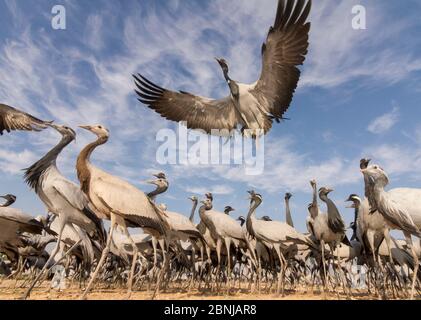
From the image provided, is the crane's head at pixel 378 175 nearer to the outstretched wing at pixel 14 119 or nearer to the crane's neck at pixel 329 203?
the crane's neck at pixel 329 203

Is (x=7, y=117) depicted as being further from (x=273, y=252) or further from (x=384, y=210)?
(x=384, y=210)

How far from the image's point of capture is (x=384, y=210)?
7770 millimetres

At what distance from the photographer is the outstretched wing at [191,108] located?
10.9m

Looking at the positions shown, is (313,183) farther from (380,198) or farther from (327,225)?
(380,198)

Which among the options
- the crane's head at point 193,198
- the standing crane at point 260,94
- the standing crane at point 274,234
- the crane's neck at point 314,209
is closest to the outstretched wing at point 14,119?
the standing crane at point 260,94

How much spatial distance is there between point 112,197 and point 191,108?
5.13 m

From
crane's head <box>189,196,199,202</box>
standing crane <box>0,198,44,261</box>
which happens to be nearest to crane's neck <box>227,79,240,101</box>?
standing crane <box>0,198,44,261</box>

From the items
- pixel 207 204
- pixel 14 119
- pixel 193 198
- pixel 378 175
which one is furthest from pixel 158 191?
pixel 378 175

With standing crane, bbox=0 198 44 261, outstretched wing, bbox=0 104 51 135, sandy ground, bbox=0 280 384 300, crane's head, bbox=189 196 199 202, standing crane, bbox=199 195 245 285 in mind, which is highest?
outstretched wing, bbox=0 104 51 135

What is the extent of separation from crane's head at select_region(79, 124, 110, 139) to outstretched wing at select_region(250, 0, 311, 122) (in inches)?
169

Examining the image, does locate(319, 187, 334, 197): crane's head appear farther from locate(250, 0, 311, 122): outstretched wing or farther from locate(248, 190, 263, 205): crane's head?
locate(250, 0, 311, 122): outstretched wing

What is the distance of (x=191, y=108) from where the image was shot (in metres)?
11.2

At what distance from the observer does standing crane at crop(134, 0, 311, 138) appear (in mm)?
8688
